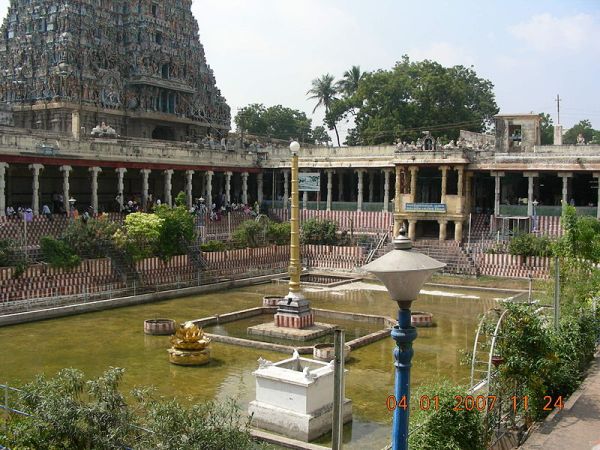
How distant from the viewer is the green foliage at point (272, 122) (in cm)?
7700

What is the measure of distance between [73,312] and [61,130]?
24.5 metres

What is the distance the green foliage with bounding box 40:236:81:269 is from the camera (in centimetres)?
2567

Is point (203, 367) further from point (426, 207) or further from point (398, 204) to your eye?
point (398, 204)

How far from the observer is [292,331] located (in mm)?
20250

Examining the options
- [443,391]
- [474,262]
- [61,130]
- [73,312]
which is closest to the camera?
[443,391]

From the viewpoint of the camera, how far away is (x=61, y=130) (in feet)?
148

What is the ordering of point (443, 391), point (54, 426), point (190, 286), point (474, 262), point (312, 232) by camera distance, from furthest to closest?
point (312, 232)
point (474, 262)
point (190, 286)
point (443, 391)
point (54, 426)

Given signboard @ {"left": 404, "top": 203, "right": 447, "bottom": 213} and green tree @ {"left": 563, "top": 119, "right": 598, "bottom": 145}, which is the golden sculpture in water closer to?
signboard @ {"left": 404, "top": 203, "right": 447, "bottom": 213}

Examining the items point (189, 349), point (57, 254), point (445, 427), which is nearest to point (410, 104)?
point (57, 254)

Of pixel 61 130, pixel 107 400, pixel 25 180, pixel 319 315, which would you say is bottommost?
pixel 319 315

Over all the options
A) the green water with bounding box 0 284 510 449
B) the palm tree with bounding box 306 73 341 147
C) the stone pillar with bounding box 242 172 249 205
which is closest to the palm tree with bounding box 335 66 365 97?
the palm tree with bounding box 306 73 341 147

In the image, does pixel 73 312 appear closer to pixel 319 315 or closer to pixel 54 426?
pixel 319 315

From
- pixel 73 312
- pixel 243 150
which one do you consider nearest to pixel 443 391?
pixel 73 312

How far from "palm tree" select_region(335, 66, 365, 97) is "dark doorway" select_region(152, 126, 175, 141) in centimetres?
2116
